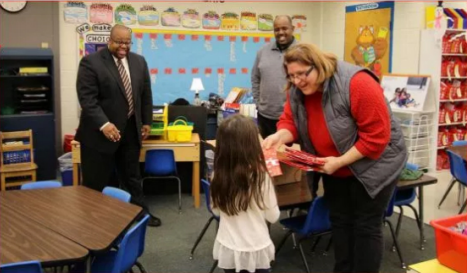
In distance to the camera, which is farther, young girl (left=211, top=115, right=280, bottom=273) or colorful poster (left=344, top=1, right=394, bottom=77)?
colorful poster (left=344, top=1, right=394, bottom=77)

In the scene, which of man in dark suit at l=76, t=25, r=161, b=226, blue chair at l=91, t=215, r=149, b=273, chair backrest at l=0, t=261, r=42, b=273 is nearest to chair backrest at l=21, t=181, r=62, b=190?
man in dark suit at l=76, t=25, r=161, b=226

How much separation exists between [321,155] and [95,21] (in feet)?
16.2

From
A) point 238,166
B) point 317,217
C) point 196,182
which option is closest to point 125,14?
point 196,182

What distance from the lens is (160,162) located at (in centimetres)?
475

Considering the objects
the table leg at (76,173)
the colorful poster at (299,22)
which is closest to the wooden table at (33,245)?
the table leg at (76,173)

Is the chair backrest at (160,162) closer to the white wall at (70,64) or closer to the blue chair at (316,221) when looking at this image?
the blue chair at (316,221)

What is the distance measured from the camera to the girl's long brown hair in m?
2.21

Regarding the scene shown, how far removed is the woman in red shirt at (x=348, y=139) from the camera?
2.19 metres

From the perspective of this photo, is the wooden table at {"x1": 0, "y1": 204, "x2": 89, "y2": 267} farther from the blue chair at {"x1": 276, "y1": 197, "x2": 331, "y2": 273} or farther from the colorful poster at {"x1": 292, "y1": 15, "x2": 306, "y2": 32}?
the colorful poster at {"x1": 292, "y1": 15, "x2": 306, "y2": 32}

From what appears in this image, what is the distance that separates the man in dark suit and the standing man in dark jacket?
1.00 m

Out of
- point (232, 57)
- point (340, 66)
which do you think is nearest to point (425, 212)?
point (340, 66)

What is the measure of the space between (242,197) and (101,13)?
504cm

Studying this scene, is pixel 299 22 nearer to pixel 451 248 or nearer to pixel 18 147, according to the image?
pixel 18 147

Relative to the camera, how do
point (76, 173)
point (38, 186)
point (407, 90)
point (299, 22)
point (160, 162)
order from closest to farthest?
point (38, 186) → point (76, 173) → point (160, 162) → point (407, 90) → point (299, 22)
